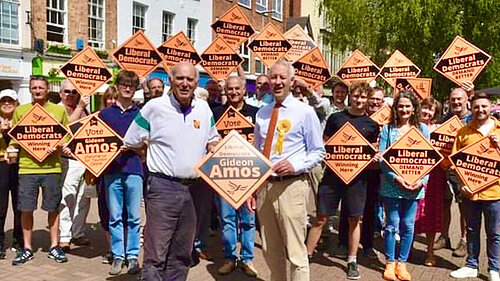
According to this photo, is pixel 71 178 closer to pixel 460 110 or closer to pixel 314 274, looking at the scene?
pixel 314 274

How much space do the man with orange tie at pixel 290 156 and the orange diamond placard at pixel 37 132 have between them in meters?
2.63

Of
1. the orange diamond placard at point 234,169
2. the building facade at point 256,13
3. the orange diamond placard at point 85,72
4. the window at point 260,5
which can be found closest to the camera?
the orange diamond placard at point 234,169

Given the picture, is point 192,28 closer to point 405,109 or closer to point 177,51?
point 177,51

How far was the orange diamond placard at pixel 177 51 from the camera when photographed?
766 cm

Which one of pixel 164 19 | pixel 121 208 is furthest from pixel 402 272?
pixel 164 19

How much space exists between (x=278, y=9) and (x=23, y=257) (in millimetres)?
32336

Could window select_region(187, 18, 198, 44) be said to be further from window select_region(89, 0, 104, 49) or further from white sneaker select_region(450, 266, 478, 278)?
white sneaker select_region(450, 266, 478, 278)

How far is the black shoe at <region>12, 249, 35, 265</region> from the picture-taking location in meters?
5.82

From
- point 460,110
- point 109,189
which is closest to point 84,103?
point 109,189

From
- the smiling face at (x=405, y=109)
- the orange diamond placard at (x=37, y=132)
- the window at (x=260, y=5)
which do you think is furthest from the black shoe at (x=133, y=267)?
the window at (x=260, y=5)

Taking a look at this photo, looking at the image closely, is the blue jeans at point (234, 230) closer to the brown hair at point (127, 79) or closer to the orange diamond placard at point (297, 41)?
the brown hair at point (127, 79)

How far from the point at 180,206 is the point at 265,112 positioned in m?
1.11

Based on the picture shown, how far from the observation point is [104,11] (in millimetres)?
20453

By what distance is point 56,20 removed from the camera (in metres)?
18.6
